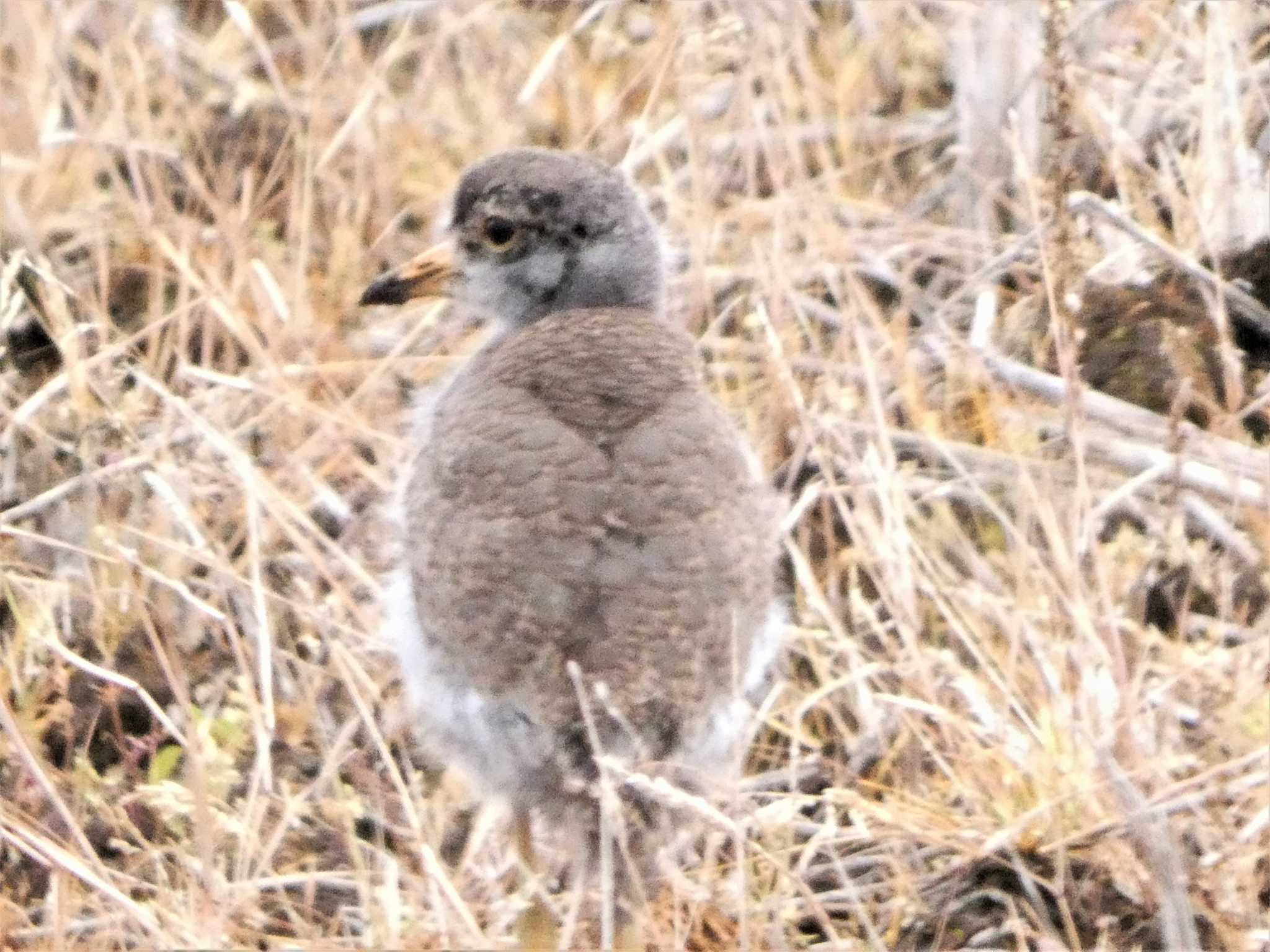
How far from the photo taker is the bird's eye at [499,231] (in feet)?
15.3

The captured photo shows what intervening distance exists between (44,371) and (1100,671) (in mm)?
2823

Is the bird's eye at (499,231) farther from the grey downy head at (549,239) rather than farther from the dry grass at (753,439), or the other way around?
the dry grass at (753,439)

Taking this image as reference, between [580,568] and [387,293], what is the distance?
134 centimetres

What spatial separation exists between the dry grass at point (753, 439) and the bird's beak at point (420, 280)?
47cm

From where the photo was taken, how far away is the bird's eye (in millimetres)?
4660

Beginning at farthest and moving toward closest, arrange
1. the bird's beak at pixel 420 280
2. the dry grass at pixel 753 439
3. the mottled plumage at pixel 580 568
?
1. the bird's beak at pixel 420 280
2. the dry grass at pixel 753 439
3. the mottled plumage at pixel 580 568

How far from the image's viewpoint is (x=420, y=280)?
4.83 metres

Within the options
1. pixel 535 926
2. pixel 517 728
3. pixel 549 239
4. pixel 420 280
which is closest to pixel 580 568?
pixel 517 728

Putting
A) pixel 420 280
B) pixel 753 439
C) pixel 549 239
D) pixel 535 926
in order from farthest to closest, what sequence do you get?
pixel 753 439 → pixel 420 280 → pixel 549 239 → pixel 535 926

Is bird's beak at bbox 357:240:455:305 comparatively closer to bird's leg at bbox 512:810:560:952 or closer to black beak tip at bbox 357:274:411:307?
black beak tip at bbox 357:274:411:307

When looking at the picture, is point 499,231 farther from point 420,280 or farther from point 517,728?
point 517,728

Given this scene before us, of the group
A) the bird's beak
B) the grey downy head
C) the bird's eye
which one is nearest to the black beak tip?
the bird's beak

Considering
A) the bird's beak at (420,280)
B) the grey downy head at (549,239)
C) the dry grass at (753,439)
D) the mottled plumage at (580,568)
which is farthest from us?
the bird's beak at (420,280)

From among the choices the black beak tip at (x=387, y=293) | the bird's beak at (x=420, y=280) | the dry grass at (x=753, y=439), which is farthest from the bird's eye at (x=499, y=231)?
the dry grass at (x=753, y=439)
